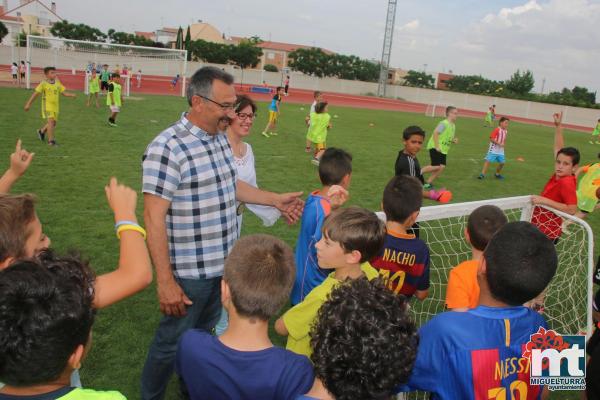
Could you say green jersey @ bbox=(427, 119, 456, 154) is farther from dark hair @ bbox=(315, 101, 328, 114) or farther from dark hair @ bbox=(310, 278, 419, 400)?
dark hair @ bbox=(310, 278, 419, 400)

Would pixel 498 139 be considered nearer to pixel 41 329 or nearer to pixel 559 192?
pixel 559 192

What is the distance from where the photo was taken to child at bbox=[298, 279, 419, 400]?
5.01 ft

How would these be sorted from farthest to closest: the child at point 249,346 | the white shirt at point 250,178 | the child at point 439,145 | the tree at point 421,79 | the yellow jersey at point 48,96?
the tree at point 421,79 → the yellow jersey at point 48,96 → the child at point 439,145 → the white shirt at point 250,178 → the child at point 249,346

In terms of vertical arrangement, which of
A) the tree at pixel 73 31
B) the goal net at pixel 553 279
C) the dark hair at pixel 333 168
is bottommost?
the goal net at pixel 553 279

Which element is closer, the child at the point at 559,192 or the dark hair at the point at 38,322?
the dark hair at the point at 38,322

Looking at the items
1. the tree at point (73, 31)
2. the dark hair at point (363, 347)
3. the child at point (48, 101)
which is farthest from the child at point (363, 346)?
the tree at point (73, 31)

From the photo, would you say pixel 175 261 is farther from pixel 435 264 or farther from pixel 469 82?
pixel 469 82

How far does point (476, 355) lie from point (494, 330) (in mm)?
142

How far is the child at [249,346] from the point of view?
1.80 m

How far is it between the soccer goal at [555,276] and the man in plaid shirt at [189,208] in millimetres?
1580

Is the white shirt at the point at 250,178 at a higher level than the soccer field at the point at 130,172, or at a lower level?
higher

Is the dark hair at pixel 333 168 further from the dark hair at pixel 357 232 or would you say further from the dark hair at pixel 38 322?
the dark hair at pixel 38 322

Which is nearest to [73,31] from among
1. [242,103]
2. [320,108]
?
[320,108]

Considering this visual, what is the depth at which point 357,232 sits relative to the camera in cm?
260
